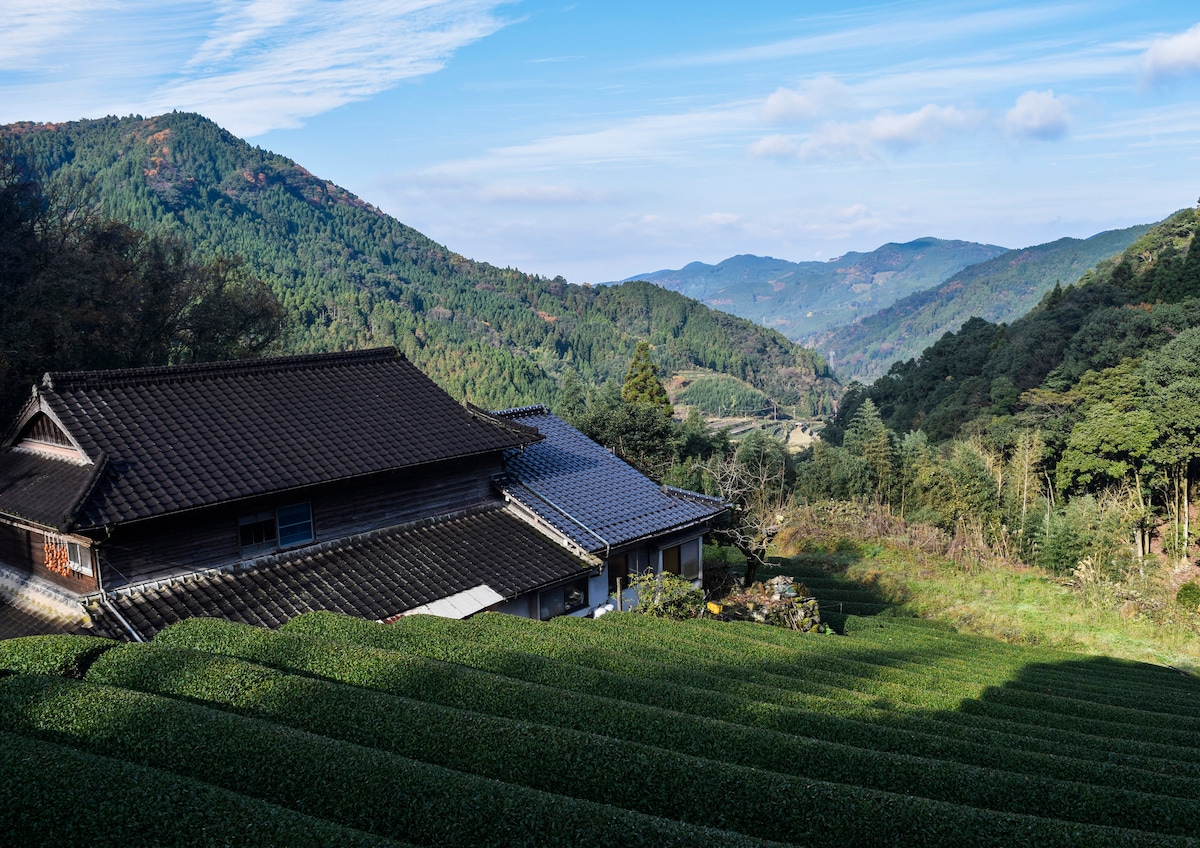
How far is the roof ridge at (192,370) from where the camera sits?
12438mm

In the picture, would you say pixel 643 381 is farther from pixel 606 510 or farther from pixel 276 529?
pixel 276 529

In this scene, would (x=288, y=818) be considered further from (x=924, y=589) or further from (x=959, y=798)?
(x=924, y=589)

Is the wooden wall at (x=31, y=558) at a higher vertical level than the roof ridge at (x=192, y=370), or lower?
lower

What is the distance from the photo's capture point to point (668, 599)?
14.1 metres

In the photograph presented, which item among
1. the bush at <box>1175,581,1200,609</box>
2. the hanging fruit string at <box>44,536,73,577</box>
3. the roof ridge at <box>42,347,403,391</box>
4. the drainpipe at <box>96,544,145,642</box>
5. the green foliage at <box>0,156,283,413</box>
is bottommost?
the bush at <box>1175,581,1200,609</box>

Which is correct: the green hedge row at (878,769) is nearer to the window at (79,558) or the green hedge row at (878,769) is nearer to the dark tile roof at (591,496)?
the window at (79,558)

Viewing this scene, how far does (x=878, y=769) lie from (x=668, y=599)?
8.34 m

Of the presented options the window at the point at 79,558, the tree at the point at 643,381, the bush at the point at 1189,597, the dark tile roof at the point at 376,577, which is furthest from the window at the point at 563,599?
the tree at the point at 643,381

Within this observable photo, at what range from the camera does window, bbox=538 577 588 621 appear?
14.5m

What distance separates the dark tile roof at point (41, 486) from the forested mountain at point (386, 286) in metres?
61.1

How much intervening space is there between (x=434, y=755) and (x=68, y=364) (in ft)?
72.7

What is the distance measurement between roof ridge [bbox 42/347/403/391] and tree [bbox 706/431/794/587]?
8925mm

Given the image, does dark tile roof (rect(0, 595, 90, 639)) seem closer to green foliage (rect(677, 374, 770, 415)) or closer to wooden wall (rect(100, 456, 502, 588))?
wooden wall (rect(100, 456, 502, 588))

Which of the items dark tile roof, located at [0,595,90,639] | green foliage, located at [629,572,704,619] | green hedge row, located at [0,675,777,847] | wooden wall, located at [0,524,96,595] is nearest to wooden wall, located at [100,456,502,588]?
wooden wall, located at [0,524,96,595]
